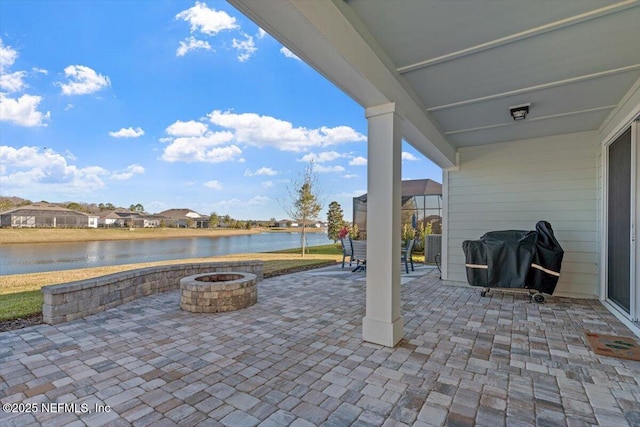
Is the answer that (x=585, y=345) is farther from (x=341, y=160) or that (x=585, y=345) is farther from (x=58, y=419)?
(x=341, y=160)

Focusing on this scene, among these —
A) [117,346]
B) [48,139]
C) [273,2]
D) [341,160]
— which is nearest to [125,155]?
[48,139]

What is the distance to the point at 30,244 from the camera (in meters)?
11.2

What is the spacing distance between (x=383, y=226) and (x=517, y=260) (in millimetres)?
2818

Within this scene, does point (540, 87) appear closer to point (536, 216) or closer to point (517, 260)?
point (517, 260)

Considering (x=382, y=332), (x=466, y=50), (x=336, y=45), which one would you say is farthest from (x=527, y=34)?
(x=382, y=332)

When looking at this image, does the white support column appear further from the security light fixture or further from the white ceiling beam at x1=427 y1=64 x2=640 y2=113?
the security light fixture

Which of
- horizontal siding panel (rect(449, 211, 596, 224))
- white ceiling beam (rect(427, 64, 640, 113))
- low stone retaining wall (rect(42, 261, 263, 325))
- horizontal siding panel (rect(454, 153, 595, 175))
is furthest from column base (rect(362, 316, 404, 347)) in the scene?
horizontal siding panel (rect(454, 153, 595, 175))

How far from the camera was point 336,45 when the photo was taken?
Answer: 190cm

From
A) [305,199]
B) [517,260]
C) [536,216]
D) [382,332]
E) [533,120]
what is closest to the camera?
[382,332]

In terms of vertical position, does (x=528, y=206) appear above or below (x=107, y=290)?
above

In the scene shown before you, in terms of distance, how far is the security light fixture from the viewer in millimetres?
3623

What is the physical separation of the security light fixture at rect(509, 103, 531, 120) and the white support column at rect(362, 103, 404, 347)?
1.93m

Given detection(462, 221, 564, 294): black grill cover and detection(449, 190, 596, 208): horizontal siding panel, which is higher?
detection(449, 190, 596, 208): horizontal siding panel

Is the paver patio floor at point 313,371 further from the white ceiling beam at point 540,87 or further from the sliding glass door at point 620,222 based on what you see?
the white ceiling beam at point 540,87
